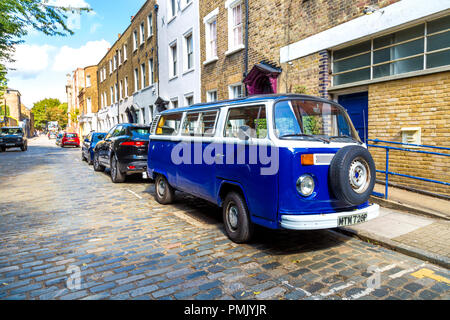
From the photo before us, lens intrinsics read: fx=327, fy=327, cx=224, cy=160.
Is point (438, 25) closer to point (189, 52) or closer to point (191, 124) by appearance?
point (191, 124)

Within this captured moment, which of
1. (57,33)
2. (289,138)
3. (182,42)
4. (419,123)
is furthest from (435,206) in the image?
(57,33)

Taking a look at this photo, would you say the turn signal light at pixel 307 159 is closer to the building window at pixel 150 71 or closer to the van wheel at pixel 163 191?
the van wheel at pixel 163 191

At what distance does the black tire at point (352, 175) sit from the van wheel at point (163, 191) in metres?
4.02

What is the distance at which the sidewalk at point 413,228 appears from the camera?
437cm

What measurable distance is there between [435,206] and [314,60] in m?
5.38

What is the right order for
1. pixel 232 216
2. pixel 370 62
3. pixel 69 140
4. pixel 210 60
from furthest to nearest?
pixel 69 140 → pixel 210 60 → pixel 370 62 → pixel 232 216

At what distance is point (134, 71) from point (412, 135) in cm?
2454

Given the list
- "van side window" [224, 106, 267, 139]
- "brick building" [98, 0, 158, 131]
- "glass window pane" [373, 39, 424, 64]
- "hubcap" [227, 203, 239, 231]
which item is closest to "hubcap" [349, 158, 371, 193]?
"van side window" [224, 106, 267, 139]

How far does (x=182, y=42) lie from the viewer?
18797mm

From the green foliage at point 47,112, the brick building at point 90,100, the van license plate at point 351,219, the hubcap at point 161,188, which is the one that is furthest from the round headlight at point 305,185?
the green foliage at point 47,112

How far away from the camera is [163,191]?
291 inches

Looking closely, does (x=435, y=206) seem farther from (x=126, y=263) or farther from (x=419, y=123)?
(x=126, y=263)

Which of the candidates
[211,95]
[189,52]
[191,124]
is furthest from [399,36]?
[189,52]

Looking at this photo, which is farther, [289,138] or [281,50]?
[281,50]
